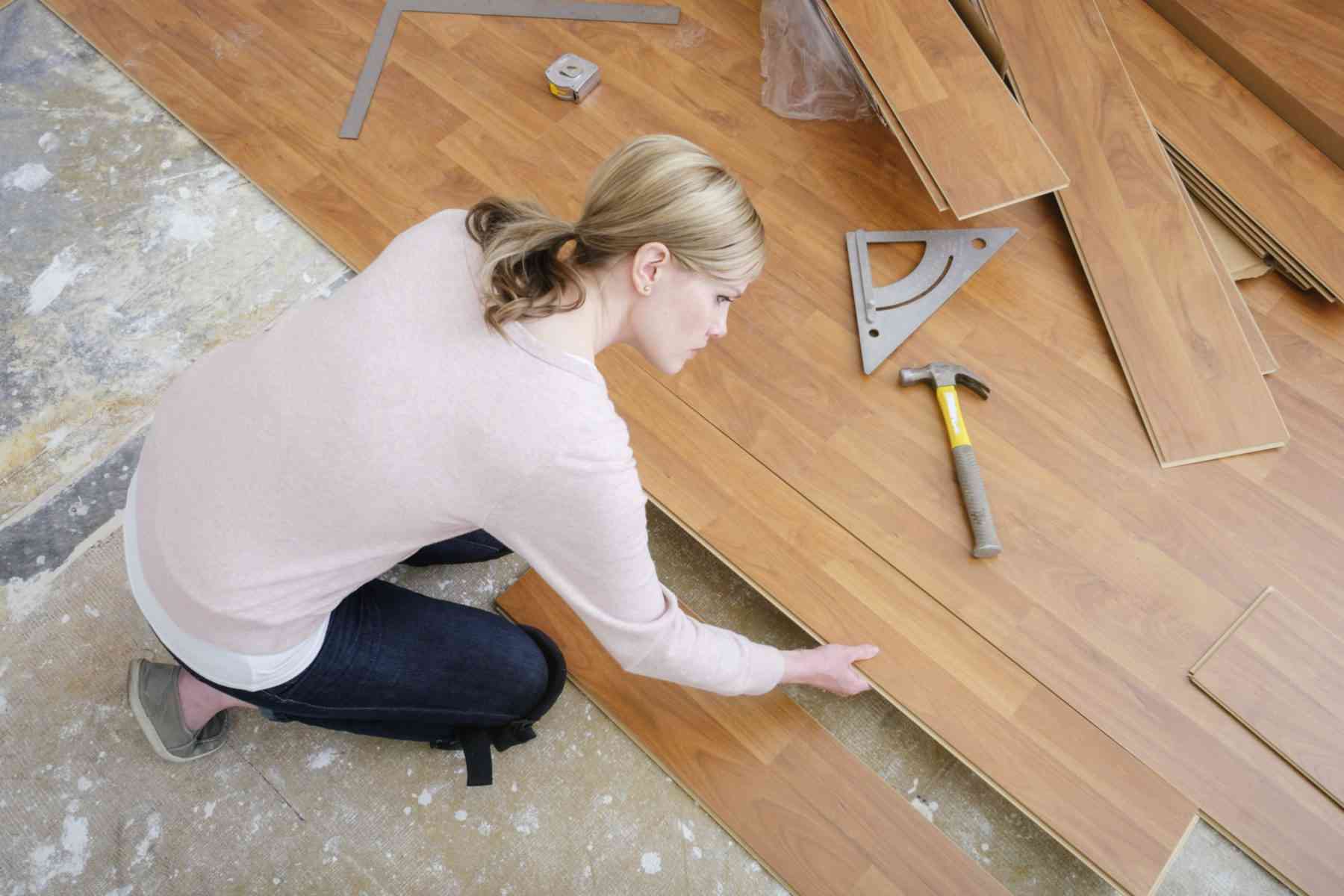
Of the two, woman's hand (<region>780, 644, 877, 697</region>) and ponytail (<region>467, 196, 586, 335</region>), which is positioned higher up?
ponytail (<region>467, 196, 586, 335</region>)

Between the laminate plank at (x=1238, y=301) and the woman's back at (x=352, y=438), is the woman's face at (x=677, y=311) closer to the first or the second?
the woman's back at (x=352, y=438)

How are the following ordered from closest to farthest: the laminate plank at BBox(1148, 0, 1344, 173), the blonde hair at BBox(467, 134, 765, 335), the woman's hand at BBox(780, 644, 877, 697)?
the blonde hair at BBox(467, 134, 765, 335), the woman's hand at BBox(780, 644, 877, 697), the laminate plank at BBox(1148, 0, 1344, 173)

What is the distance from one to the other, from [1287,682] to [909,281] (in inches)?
42.0

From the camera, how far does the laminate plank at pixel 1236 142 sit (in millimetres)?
2139

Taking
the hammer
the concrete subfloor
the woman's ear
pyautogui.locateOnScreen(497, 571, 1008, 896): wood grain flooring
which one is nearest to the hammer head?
the hammer

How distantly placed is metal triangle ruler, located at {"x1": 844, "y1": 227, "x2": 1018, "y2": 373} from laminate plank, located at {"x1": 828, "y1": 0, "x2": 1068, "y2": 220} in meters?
0.15

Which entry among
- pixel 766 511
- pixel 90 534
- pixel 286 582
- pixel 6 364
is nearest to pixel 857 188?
pixel 766 511

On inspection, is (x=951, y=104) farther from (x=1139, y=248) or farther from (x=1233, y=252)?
(x=1233, y=252)

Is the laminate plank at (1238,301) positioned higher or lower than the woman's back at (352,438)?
lower

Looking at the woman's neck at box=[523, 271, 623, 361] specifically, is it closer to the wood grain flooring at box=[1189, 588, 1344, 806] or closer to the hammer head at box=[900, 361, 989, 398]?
the hammer head at box=[900, 361, 989, 398]

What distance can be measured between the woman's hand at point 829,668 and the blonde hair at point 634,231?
735 millimetres

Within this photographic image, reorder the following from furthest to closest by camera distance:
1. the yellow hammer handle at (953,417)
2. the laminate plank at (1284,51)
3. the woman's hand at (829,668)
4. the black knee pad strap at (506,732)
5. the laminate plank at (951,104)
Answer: the laminate plank at (1284,51) → the laminate plank at (951,104) → the yellow hammer handle at (953,417) → the black knee pad strap at (506,732) → the woman's hand at (829,668)

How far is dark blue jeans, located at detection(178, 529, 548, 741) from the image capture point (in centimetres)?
150

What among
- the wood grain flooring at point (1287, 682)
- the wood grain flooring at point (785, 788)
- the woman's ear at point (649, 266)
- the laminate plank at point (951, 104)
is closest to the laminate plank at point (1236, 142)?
the laminate plank at point (951, 104)
